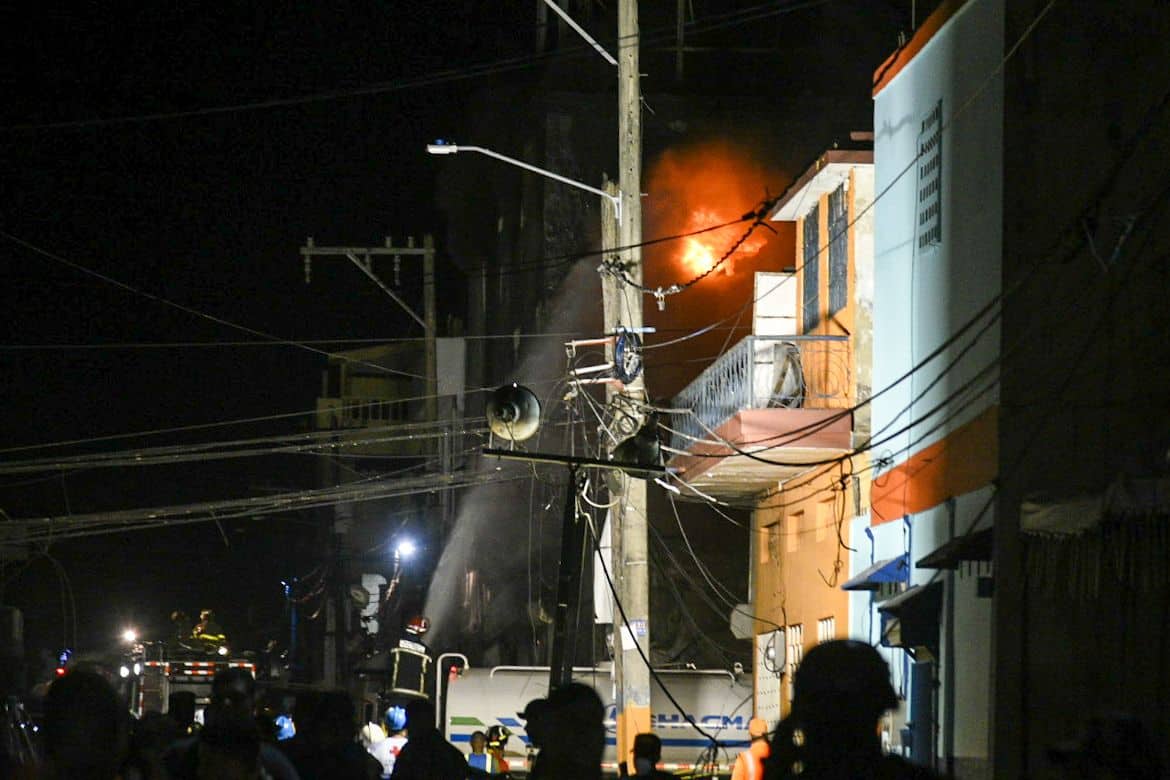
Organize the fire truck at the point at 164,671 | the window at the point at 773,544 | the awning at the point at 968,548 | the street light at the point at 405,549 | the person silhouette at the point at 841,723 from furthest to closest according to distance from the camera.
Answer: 1. the street light at the point at 405,549
2. the fire truck at the point at 164,671
3. the window at the point at 773,544
4. the awning at the point at 968,548
5. the person silhouette at the point at 841,723

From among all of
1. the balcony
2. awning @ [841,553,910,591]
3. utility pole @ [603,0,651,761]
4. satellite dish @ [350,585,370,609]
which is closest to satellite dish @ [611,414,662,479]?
utility pole @ [603,0,651,761]

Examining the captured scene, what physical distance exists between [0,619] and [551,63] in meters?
21.0

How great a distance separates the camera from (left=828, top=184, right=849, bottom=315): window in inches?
776

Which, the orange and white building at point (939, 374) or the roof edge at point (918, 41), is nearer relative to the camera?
the orange and white building at point (939, 374)

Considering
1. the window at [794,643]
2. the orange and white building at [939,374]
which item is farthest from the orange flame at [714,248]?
the orange and white building at [939,374]

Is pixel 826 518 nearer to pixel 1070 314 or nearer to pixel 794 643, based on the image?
pixel 794 643

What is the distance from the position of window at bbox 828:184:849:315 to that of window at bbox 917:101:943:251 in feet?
10.7

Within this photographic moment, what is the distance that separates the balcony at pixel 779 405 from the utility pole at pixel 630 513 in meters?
1.45

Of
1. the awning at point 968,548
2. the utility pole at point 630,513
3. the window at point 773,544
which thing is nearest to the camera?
the awning at point 968,548

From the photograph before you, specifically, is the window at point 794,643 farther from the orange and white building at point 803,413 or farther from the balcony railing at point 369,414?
the balcony railing at point 369,414

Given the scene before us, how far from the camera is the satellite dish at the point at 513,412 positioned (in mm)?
14914

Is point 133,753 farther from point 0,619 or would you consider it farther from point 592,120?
point 592,120

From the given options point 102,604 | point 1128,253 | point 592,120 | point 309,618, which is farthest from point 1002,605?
point 102,604

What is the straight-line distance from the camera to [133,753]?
777 cm
